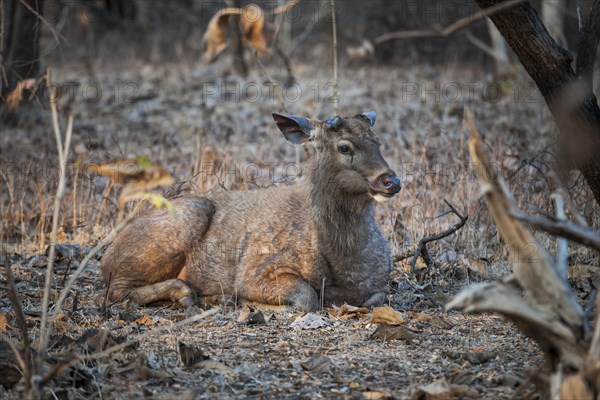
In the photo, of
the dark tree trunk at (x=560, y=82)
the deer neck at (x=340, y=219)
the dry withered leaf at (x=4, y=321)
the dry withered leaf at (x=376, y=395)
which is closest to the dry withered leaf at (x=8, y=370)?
the dry withered leaf at (x=4, y=321)

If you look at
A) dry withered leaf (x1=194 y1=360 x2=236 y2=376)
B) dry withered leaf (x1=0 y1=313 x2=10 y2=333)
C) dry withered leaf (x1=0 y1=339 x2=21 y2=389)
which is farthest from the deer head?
dry withered leaf (x1=0 y1=339 x2=21 y2=389)

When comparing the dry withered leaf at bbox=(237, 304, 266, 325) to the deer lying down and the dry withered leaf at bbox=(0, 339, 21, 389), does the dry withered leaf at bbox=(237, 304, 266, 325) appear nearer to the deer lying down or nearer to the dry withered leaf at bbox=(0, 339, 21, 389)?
the deer lying down

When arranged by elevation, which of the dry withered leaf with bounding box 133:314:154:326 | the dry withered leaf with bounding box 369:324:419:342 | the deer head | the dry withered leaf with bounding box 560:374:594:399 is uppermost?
the deer head

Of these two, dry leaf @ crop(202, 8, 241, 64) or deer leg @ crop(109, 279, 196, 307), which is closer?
deer leg @ crop(109, 279, 196, 307)

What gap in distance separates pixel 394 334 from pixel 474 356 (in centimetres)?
74

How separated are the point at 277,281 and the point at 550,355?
11.1ft

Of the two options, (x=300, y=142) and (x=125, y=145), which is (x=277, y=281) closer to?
(x=300, y=142)

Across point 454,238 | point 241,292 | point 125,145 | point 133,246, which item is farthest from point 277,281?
point 125,145

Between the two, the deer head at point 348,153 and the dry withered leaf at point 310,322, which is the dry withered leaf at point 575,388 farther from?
the deer head at point 348,153

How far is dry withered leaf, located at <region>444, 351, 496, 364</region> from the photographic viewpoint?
528 cm

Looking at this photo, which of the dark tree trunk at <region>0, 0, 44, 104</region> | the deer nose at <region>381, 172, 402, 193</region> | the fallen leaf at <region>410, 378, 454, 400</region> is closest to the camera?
the fallen leaf at <region>410, 378, 454, 400</region>

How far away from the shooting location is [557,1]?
14953 mm

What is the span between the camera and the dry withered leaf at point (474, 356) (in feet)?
17.3

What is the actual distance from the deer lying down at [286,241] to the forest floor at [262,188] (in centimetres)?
29
